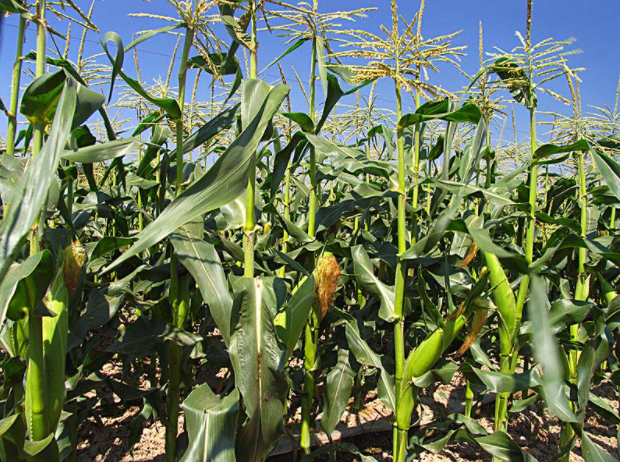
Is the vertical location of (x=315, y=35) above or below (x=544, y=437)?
above

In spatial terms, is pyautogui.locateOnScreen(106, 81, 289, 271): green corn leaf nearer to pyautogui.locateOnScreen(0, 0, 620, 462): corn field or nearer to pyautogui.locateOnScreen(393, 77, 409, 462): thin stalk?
pyautogui.locateOnScreen(0, 0, 620, 462): corn field

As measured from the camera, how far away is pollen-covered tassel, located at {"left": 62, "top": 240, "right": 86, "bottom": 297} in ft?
4.99

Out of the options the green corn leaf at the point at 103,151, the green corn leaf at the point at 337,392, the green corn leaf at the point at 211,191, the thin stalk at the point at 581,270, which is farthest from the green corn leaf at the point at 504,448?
the green corn leaf at the point at 103,151

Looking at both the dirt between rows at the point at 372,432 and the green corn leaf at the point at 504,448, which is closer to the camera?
the green corn leaf at the point at 504,448

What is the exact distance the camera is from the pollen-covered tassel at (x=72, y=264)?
4.99 feet

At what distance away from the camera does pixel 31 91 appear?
48.1 inches

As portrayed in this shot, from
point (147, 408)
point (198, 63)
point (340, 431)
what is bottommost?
point (340, 431)

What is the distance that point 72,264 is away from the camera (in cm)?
153

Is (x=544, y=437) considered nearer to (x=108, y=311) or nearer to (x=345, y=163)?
(x=345, y=163)

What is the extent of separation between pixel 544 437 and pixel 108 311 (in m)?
3.27

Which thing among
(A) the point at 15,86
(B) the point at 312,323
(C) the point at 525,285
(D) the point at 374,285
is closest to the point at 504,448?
(C) the point at 525,285

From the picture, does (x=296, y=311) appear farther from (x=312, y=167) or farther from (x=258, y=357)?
(x=312, y=167)

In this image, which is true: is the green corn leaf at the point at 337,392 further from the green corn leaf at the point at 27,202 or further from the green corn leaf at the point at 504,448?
the green corn leaf at the point at 27,202

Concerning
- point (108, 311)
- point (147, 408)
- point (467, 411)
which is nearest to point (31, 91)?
point (108, 311)
